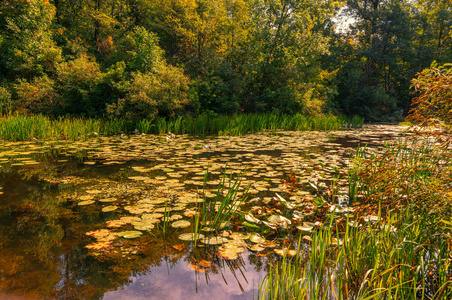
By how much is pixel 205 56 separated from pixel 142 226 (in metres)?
13.5

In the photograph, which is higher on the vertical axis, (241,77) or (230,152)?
(241,77)

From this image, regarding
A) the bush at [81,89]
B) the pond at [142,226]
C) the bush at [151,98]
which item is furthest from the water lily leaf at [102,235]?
the bush at [81,89]

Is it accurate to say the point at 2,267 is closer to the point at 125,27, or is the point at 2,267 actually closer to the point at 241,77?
the point at 241,77

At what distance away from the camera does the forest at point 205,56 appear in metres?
9.15

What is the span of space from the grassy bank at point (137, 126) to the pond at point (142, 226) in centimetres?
202

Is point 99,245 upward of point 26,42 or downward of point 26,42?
downward

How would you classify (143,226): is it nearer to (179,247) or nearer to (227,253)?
(179,247)

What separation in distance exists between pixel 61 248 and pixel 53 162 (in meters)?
2.87

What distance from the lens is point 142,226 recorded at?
83.8 inches

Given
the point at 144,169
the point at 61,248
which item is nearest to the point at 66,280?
the point at 61,248

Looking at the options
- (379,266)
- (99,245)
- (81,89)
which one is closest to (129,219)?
(99,245)

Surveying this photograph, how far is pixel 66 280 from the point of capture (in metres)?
1.53

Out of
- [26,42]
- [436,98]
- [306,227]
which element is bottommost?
[306,227]

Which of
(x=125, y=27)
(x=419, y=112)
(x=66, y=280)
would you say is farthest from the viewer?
(x=125, y=27)
